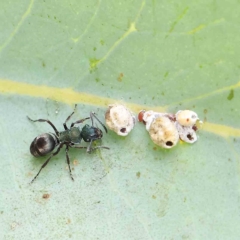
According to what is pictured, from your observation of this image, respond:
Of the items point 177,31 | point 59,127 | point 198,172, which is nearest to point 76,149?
point 59,127

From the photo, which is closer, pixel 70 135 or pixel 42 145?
pixel 42 145

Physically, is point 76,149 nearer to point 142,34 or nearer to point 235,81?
point 142,34

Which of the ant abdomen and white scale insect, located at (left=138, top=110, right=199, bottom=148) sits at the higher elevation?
white scale insect, located at (left=138, top=110, right=199, bottom=148)

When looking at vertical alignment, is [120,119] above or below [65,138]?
above

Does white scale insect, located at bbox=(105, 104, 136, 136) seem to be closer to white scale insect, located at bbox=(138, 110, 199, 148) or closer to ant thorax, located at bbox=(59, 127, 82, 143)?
white scale insect, located at bbox=(138, 110, 199, 148)

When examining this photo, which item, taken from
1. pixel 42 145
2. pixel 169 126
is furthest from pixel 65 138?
pixel 169 126

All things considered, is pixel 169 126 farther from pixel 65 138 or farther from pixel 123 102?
pixel 65 138

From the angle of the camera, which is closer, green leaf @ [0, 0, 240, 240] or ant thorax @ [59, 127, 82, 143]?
green leaf @ [0, 0, 240, 240]

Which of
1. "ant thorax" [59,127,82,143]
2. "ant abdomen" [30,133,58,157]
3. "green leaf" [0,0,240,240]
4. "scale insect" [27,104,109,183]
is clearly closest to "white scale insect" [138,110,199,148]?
"green leaf" [0,0,240,240]
